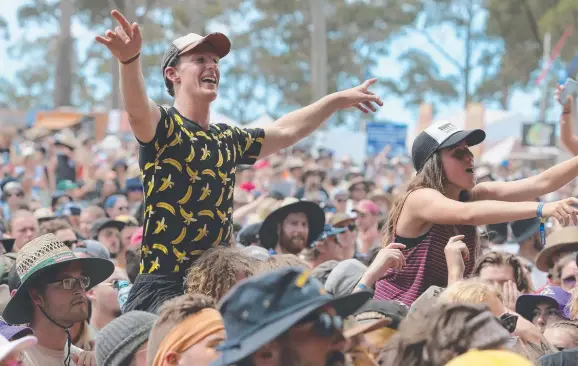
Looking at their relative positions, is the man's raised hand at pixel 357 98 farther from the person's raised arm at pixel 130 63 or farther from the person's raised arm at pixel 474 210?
the person's raised arm at pixel 130 63

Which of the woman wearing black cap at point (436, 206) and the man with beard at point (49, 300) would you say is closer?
the man with beard at point (49, 300)

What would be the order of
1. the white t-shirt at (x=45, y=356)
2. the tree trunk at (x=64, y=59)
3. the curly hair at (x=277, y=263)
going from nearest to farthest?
the white t-shirt at (x=45, y=356), the curly hair at (x=277, y=263), the tree trunk at (x=64, y=59)

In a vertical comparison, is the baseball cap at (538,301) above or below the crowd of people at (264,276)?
below

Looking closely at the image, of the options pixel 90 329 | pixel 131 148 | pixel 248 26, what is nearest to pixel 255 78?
pixel 248 26

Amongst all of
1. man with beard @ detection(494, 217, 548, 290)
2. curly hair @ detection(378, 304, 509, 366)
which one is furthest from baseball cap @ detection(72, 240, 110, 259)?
curly hair @ detection(378, 304, 509, 366)

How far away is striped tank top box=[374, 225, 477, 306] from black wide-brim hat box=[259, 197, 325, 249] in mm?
3390

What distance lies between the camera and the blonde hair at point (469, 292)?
4.02 meters

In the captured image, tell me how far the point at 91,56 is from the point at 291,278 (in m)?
63.8

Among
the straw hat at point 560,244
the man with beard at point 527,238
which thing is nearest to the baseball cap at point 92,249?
the straw hat at point 560,244

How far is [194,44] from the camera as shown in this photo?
481 centimetres

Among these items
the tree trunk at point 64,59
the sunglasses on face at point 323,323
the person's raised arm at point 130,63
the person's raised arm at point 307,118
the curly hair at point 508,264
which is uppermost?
the tree trunk at point 64,59

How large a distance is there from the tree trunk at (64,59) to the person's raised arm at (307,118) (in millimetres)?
37998

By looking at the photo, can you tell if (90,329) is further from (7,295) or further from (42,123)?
(42,123)

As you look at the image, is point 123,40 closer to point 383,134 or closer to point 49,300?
point 49,300
